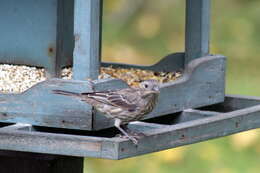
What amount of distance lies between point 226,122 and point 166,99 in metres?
0.34

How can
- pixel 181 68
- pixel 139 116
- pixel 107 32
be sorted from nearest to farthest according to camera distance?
pixel 139 116
pixel 181 68
pixel 107 32

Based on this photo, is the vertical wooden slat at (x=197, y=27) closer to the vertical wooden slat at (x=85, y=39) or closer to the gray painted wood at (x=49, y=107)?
the vertical wooden slat at (x=85, y=39)

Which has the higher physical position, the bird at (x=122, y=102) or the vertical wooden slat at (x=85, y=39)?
the vertical wooden slat at (x=85, y=39)

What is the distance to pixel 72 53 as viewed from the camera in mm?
6195

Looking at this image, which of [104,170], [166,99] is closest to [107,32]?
[104,170]

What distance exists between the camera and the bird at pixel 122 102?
18.4ft

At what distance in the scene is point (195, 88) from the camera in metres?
6.40

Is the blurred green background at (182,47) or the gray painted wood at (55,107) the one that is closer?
the gray painted wood at (55,107)

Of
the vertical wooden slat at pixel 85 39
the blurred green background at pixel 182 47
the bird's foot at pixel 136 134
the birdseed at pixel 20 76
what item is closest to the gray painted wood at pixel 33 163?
the birdseed at pixel 20 76

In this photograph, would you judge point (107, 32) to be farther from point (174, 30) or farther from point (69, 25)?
point (69, 25)

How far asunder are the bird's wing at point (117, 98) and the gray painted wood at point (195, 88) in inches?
15.4

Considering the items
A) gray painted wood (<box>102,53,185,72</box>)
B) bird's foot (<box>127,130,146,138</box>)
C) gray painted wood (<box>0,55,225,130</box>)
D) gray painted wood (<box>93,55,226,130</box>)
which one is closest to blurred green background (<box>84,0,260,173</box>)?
gray painted wood (<box>102,53,185,72</box>)

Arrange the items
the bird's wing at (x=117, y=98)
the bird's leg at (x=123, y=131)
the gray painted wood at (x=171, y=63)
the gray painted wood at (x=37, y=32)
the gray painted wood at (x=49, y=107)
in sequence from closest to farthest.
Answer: the bird's leg at (x=123, y=131) < the bird's wing at (x=117, y=98) < the gray painted wood at (x=49, y=107) < the gray painted wood at (x=37, y=32) < the gray painted wood at (x=171, y=63)

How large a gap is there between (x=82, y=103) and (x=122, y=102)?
0.18 m
